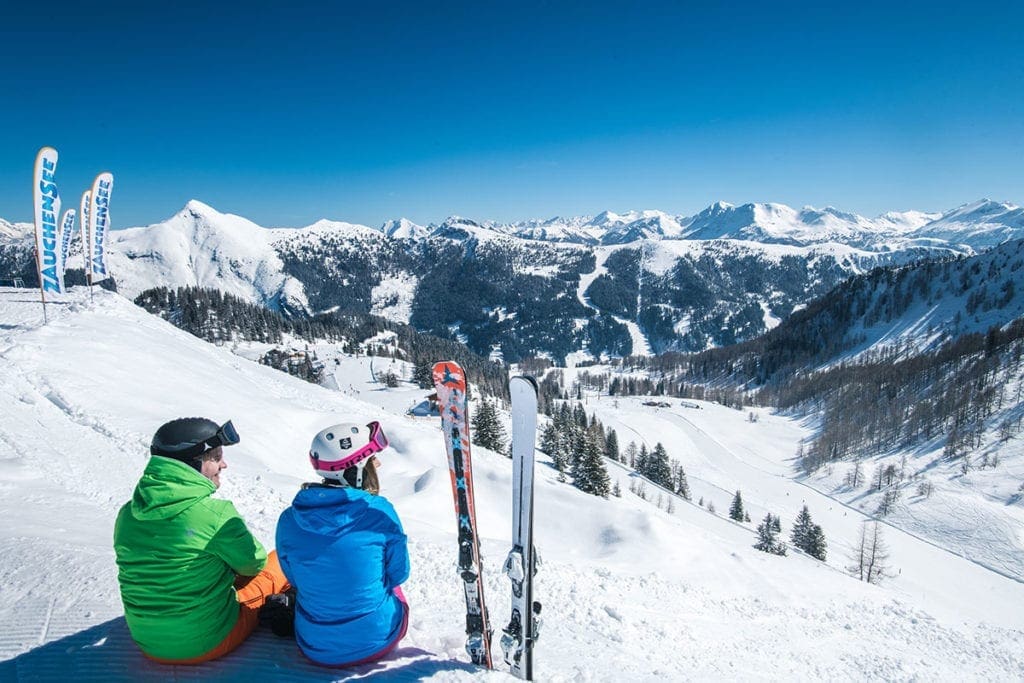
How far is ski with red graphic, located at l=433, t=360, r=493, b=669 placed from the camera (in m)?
5.37

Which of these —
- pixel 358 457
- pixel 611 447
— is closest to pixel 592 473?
pixel 358 457

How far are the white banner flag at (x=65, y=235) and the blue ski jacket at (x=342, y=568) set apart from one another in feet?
113

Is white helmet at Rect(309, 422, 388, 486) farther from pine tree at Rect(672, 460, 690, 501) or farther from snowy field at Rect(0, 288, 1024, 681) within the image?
pine tree at Rect(672, 460, 690, 501)

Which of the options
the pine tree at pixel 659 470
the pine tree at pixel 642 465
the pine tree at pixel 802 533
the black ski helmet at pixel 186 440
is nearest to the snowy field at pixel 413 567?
the black ski helmet at pixel 186 440

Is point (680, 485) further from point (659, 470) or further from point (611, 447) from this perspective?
point (611, 447)

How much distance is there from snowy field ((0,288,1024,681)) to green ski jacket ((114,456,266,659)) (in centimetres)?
46

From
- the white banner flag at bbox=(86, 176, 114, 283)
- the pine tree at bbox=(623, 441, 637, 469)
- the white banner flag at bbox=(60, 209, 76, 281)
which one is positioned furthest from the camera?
the pine tree at bbox=(623, 441, 637, 469)

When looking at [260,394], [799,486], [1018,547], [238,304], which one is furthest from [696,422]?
[238,304]

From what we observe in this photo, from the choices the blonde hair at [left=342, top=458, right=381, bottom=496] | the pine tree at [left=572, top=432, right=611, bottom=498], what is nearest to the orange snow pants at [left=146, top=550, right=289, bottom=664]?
the blonde hair at [left=342, top=458, right=381, bottom=496]

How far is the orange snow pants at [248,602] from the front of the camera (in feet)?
13.7

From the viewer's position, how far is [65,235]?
98.6ft

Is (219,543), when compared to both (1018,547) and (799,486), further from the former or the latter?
(799,486)

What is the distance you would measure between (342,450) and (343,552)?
805 millimetres

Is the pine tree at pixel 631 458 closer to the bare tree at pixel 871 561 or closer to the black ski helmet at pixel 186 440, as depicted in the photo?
the bare tree at pixel 871 561
